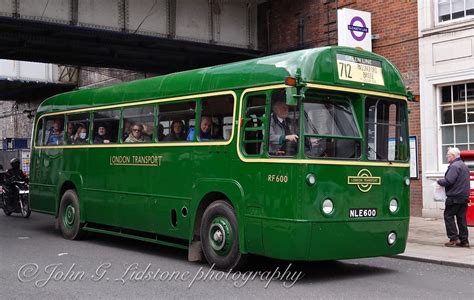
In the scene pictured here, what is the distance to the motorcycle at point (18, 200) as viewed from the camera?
1733cm

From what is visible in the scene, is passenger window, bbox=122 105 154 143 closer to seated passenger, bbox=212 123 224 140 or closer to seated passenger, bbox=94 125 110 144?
seated passenger, bbox=94 125 110 144

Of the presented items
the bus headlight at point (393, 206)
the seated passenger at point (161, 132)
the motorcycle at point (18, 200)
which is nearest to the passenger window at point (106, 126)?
the seated passenger at point (161, 132)

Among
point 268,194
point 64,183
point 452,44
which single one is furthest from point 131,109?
point 452,44

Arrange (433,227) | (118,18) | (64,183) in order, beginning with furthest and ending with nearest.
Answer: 1. (118,18)
2. (433,227)
3. (64,183)

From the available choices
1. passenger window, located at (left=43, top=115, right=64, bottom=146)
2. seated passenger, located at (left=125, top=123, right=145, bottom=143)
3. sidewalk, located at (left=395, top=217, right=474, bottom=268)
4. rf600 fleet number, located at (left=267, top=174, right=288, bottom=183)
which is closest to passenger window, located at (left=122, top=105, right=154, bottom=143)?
seated passenger, located at (left=125, top=123, right=145, bottom=143)

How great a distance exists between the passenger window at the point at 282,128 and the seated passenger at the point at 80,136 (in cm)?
548

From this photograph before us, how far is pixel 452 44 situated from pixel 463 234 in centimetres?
582

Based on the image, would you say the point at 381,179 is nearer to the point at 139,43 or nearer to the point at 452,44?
the point at 452,44

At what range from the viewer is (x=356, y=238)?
7.80 m

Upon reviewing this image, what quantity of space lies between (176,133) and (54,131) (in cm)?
481

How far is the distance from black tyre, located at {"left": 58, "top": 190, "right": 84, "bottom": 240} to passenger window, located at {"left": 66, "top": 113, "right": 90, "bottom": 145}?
109 cm

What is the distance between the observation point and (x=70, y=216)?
40.1ft

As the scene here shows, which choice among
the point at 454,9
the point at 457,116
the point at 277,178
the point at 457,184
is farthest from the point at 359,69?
the point at 454,9

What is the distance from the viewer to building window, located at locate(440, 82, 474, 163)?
47.1ft
